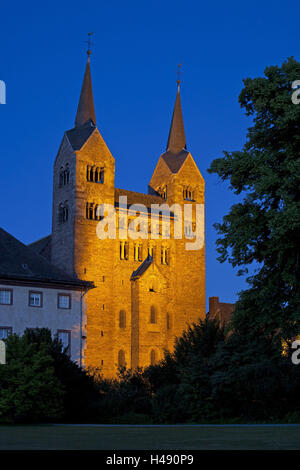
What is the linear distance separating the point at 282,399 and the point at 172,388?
588 cm

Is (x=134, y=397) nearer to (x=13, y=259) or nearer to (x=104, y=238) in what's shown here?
(x=13, y=259)

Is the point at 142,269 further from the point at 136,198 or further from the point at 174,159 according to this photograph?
the point at 174,159

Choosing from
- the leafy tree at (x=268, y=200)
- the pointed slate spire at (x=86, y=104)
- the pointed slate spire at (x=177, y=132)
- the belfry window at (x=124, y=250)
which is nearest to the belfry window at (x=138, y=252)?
the belfry window at (x=124, y=250)

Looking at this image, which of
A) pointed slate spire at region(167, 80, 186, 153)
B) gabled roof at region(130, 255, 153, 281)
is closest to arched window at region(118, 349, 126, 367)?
gabled roof at region(130, 255, 153, 281)

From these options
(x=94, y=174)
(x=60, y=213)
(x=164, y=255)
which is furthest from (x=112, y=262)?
(x=94, y=174)

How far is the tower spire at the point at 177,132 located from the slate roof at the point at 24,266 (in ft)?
122

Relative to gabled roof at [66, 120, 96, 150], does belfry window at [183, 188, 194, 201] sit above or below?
below

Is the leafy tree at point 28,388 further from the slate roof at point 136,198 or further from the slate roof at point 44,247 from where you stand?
the slate roof at point 136,198

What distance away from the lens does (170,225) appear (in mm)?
76625

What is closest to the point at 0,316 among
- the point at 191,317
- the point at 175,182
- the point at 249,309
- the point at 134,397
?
the point at 134,397

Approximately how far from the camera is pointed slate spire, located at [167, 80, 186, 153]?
84.8 m

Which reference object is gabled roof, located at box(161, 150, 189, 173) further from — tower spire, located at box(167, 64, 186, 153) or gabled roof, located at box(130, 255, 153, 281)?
gabled roof, located at box(130, 255, 153, 281)

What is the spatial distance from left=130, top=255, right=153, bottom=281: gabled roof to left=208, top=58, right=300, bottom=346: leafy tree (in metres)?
46.1

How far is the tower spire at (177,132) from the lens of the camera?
84750 mm
